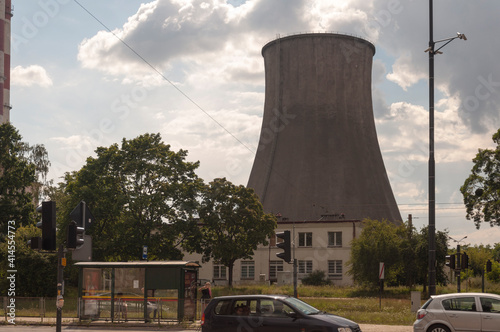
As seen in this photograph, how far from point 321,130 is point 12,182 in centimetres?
2693

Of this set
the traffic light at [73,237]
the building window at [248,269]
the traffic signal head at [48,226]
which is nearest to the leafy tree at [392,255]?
the building window at [248,269]

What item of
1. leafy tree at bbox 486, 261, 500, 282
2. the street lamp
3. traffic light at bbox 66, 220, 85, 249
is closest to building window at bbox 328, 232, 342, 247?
leafy tree at bbox 486, 261, 500, 282

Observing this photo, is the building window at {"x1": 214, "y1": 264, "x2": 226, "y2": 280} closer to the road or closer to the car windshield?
the road

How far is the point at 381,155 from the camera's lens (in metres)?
61.5

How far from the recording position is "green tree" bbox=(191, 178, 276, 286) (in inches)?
2028

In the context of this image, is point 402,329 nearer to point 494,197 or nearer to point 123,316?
point 123,316

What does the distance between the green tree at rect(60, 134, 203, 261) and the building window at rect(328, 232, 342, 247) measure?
2088 cm

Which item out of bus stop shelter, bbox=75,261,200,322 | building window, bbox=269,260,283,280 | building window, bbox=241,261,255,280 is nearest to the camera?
bus stop shelter, bbox=75,261,200,322

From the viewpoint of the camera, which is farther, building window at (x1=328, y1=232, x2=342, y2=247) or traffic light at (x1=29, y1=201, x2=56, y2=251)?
building window at (x1=328, y1=232, x2=342, y2=247)

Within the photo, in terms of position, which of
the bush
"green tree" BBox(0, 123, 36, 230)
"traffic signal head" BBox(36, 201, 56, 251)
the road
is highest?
"green tree" BBox(0, 123, 36, 230)

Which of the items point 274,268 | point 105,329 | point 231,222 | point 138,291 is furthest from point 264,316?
point 274,268

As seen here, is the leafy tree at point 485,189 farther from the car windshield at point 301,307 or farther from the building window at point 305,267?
the car windshield at point 301,307

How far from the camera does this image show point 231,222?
5262 centimetres

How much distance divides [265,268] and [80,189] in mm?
26513
